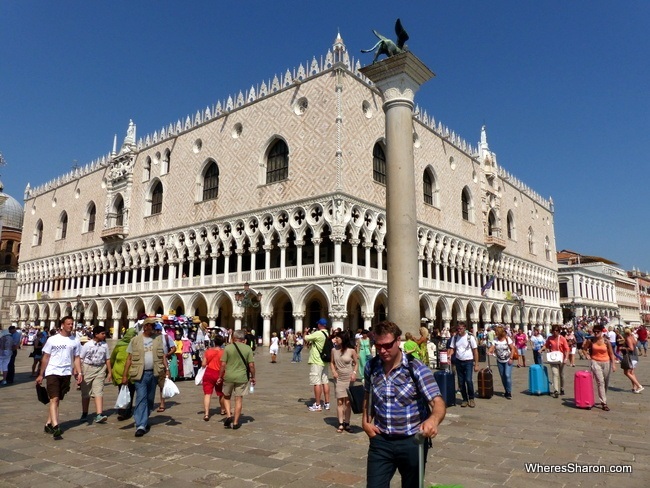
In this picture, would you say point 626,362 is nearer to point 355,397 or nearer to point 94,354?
point 355,397

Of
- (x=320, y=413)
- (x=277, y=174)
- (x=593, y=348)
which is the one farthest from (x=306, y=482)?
(x=277, y=174)

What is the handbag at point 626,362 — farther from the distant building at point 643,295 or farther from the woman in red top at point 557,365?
the distant building at point 643,295

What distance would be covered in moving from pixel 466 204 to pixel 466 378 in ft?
101

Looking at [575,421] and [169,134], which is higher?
[169,134]

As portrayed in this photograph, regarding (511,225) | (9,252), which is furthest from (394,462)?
(9,252)

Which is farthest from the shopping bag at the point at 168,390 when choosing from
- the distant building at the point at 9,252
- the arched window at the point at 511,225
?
the distant building at the point at 9,252

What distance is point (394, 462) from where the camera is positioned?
108 inches

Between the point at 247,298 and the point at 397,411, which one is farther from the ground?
the point at 247,298

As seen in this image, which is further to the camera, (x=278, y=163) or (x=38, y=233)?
(x=38, y=233)

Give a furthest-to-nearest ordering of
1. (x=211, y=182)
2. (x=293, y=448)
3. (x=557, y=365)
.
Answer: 1. (x=211, y=182)
2. (x=557, y=365)
3. (x=293, y=448)

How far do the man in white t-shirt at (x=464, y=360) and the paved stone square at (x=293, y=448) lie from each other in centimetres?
25

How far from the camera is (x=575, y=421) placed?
6691mm

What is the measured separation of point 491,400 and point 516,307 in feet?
118

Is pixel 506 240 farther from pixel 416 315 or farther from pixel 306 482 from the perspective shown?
pixel 306 482
